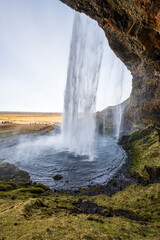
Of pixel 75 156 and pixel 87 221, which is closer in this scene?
pixel 87 221

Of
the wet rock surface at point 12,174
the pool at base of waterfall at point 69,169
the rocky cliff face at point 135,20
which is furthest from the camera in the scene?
the wet rock surface at point 12,174

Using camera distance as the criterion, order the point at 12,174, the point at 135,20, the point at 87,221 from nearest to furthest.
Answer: the point at 87,221 → the point at 135,20 → the point at 12,174

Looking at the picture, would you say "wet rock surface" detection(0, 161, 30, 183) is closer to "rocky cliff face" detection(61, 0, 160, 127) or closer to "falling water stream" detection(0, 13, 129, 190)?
"falling water stream" detection(0, 13, 129, 190)

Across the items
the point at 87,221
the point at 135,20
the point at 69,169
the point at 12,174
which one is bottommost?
the point at 12,174

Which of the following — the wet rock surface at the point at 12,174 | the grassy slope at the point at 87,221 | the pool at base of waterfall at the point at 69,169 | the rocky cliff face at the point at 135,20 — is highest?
the rocky cliff face at the point at 135,20

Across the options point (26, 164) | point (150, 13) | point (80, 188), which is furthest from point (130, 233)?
point (26, 164)

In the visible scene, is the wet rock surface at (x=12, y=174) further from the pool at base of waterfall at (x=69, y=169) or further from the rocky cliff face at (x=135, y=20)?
the rocky cliff face at (x=135, y=20)

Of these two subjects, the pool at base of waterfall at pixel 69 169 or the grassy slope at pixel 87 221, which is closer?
the grassy slope at pixel 87 221

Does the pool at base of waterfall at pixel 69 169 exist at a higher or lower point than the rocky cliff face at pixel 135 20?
lower

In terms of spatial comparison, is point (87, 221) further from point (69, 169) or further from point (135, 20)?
point (135, 20)

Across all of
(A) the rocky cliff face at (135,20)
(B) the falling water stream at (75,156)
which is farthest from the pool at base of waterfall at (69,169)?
(A) the rocky cliff face at (135,20)

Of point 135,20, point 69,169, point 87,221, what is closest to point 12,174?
point 69,169

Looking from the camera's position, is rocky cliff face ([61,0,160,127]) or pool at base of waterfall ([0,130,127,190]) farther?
pool at base of waterfall ([0,130,127,190])

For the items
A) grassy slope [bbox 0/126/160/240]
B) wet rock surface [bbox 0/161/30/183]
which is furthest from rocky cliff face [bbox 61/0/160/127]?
wet rock surface [bbox 0/161/30/183]
